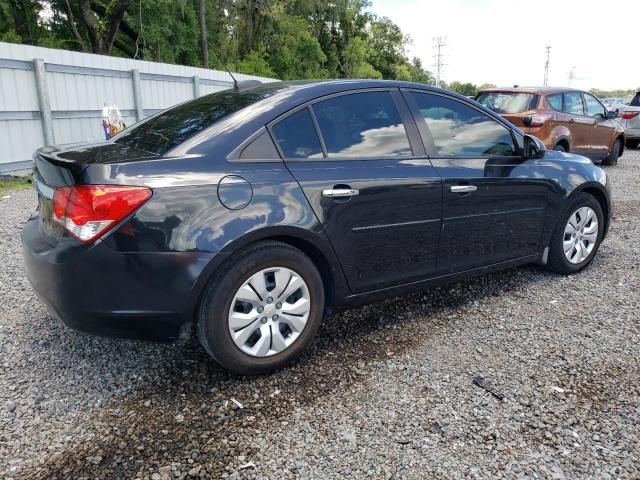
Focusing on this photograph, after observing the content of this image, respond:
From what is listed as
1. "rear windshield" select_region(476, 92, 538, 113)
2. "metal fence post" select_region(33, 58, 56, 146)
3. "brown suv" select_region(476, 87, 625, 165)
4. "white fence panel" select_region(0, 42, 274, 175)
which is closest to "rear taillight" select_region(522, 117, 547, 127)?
"brown suv" select_region(476, 87, 625, 165)

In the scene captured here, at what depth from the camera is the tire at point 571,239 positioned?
14.0ft

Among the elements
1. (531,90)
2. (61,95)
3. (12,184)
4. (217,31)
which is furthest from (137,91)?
(217,31)

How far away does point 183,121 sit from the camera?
3.07 metres

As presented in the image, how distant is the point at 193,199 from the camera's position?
8.21 feet

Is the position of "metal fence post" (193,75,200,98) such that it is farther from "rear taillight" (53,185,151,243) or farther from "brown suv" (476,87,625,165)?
"rear taillight" (53,185,151,243)

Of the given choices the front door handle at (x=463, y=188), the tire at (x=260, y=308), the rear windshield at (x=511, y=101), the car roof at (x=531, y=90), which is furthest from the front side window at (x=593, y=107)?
the tire at (x=260, y=308)

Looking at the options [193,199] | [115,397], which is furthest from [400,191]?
[115,397]

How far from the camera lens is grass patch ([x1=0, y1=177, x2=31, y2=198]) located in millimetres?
8000

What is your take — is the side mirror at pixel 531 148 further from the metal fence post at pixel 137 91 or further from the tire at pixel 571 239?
the metal fence post at pixel 137 91

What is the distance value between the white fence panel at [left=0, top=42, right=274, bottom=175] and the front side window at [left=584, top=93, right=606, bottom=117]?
7.02 m

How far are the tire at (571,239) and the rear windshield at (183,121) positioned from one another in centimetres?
266

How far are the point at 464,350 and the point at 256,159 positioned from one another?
5.51 feet

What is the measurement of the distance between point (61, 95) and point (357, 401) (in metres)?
9.52

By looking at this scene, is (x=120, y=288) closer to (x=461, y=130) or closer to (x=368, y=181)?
(x=368, y=181)
